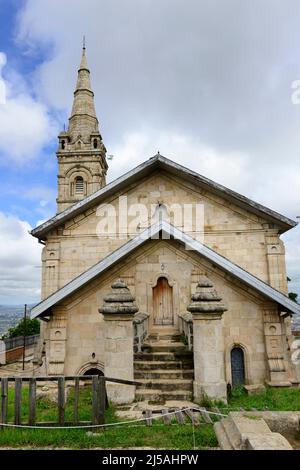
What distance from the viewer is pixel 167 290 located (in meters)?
10.9

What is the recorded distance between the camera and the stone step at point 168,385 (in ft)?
26.7

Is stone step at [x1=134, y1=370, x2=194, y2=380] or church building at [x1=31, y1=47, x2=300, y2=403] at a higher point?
church building at [x1=31, y1=47, x2=300, y2=403]

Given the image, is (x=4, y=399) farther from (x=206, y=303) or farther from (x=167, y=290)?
(x=167, y=290)

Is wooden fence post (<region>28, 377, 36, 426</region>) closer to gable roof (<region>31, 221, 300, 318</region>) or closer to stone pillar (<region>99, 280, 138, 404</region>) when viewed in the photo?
stone pillar (<region>99, 280, 138, 404</region>)

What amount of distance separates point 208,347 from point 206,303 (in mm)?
1008

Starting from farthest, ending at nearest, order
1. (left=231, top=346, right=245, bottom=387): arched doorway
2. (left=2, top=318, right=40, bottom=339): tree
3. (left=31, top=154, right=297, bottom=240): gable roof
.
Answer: (left=2, top=318, right=40, bottom=339): tree, (left=31, top=154, right=297, bottom=240): gable roof, (left=231, top=346, right=245, bottom=387): arched doorway

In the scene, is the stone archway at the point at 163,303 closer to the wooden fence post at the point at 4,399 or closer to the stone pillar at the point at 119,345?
the stone pillar at the point at 119,345

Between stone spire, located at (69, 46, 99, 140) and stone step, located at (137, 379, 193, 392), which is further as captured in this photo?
stone spire, located at (69, 46, 99, 140)

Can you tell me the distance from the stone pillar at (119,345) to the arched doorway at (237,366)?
10.4 feet

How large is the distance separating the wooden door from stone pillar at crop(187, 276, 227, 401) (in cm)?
257

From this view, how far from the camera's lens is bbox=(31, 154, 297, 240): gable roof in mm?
12781

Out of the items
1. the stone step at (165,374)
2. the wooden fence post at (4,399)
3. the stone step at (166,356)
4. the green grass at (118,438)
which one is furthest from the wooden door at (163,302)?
the wooden fence post at (4,399)

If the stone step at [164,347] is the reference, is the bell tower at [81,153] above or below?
above

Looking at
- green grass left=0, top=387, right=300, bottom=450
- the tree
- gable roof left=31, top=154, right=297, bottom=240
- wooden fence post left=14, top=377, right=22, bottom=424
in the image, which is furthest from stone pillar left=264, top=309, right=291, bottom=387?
the tree
